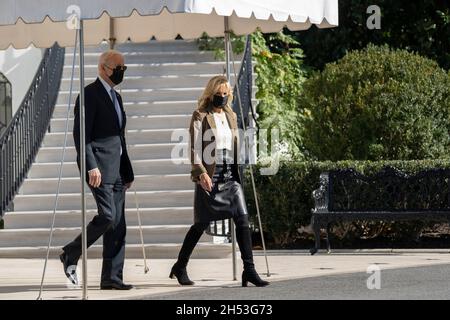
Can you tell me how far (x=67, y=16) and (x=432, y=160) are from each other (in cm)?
817

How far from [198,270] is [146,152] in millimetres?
4603

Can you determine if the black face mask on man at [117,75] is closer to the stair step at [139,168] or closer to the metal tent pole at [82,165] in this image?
the metal tent pole at [82,165]

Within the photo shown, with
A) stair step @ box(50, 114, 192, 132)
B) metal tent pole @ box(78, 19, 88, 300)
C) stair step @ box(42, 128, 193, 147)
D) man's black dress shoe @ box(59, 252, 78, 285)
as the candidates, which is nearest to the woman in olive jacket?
metal tent pole @ box(78, 19, 88, 300)

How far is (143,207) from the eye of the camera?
18719 millimetres

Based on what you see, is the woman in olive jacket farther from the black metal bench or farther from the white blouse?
the black metal bench

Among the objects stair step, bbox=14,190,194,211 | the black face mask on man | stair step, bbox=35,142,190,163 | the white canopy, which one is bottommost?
stair step, bbox=14,190,194,211

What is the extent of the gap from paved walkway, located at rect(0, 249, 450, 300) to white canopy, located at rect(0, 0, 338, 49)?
8.19ft

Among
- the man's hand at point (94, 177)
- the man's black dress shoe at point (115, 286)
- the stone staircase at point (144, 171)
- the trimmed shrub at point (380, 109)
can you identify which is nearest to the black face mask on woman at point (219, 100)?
the man's hand at point (94, 177)

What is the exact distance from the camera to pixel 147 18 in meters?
15.4

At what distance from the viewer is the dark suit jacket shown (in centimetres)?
1295

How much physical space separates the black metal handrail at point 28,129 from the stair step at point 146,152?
6.5 inches

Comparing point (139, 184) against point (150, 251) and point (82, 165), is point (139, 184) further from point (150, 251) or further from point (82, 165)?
point (82, 165)
